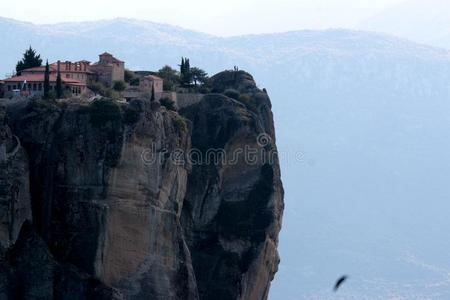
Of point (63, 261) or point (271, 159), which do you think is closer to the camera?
point (63, 261)

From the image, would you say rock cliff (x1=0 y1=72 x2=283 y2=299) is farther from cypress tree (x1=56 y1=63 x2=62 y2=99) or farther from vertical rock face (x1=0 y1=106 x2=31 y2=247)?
cypress tree (x1=56 y1=63 x2=62 y2=99)

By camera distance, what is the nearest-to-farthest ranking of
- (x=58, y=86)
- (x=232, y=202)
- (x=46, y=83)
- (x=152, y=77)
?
1. (x=46, y=83)
2. (x=58, y=86)
3. (x=232, y=202)
4. (x=152, y=77)

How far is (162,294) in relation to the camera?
272ft

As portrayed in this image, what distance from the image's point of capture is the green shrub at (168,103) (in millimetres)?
90250

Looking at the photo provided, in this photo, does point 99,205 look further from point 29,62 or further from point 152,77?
point 29,62

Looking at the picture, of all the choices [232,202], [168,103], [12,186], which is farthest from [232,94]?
[12,186]

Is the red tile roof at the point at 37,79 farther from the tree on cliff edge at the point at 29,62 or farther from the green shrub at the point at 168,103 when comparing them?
the tree on cliff edge at the point at 29,62

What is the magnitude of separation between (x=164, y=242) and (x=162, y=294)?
7.65 ft

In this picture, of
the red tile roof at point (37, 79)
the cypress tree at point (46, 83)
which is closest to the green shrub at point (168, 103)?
the red tile roof at point (37, 79)

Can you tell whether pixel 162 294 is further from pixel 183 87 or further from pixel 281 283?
pixel 281 283

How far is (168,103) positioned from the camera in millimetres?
90625

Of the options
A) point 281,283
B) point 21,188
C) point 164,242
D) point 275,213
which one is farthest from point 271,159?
point 281,283

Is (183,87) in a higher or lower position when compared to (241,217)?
higher

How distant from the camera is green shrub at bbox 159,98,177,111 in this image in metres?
90.2
